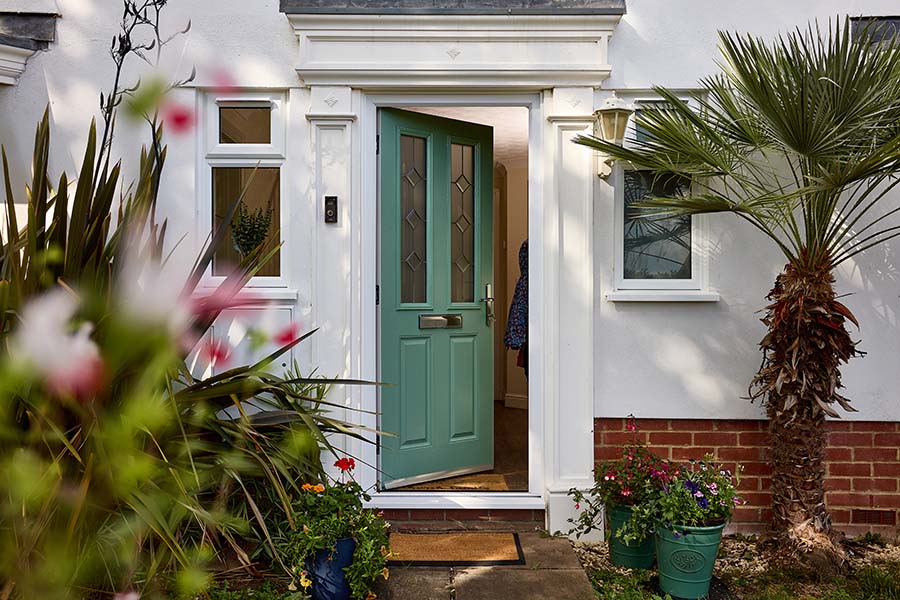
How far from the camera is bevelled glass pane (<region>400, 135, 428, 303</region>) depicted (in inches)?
165

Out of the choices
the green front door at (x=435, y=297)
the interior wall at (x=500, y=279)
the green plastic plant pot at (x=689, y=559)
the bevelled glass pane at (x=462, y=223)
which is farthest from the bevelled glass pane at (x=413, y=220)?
the interior wall at (x=500, y=279)

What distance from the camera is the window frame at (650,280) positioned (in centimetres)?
387

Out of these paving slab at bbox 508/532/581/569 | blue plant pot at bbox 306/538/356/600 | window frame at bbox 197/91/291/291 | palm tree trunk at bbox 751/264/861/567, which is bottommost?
paving slab at bbox 508/532/581/569

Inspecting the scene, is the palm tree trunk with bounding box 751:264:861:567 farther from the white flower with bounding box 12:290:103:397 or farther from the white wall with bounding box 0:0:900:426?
the white flower with bounding box 12:290:103:397

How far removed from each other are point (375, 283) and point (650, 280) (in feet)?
4.85

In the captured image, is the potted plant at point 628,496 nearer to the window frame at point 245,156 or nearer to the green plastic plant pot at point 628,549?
the green plastic plant pot at point 628,549

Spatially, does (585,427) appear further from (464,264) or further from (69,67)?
(69,67)

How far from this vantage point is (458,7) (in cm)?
374

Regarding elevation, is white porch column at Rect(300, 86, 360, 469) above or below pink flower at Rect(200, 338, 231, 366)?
above

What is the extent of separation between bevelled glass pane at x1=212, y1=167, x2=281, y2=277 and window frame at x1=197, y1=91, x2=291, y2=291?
0.09 feet

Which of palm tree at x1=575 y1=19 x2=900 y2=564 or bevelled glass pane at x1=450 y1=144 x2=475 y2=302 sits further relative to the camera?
bevelled glass pane at x1=450 y1=144 x2=475 y2=302

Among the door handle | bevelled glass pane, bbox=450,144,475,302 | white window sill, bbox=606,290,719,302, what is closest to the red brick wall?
white window sill, bbox=606,290,719,302

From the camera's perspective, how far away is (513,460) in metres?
4.94

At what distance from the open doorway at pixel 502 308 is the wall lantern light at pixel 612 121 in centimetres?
59
